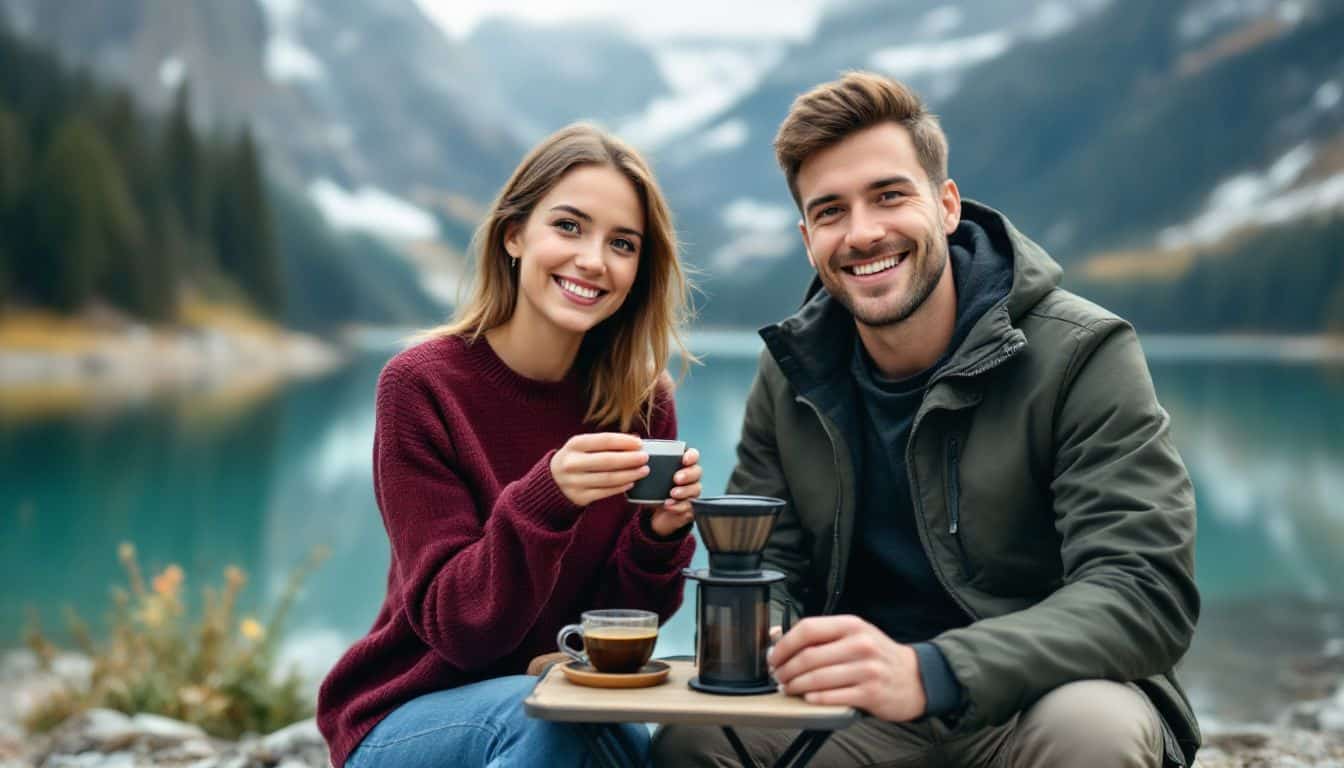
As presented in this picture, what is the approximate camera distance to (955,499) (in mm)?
3340

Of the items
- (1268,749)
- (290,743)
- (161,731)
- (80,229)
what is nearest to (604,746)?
(290,743)

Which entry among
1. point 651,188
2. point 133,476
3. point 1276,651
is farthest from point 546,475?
point 133,476

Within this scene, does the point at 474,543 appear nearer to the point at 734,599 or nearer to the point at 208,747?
the point at 734,599

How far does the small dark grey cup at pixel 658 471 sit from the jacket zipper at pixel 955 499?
2.60 feet

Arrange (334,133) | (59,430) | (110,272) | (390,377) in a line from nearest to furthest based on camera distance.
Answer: (390,377), (59,430), (110,272), (334,133)

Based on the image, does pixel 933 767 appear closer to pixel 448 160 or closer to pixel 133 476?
pixel 133 476

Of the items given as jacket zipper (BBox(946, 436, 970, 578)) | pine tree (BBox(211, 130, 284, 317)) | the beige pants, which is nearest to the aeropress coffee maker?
the beige pants

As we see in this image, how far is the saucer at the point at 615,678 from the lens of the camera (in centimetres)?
272

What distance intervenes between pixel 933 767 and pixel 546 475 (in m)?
1.31

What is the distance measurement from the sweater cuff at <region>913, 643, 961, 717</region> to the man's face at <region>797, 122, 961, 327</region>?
1.18 meters

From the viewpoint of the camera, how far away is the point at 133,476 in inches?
982

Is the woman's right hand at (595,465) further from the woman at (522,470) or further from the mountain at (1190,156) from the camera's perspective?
the mountain at (1190,156)

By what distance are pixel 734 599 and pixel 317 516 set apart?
66.4 ft

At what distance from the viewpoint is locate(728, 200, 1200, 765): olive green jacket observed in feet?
9.09
